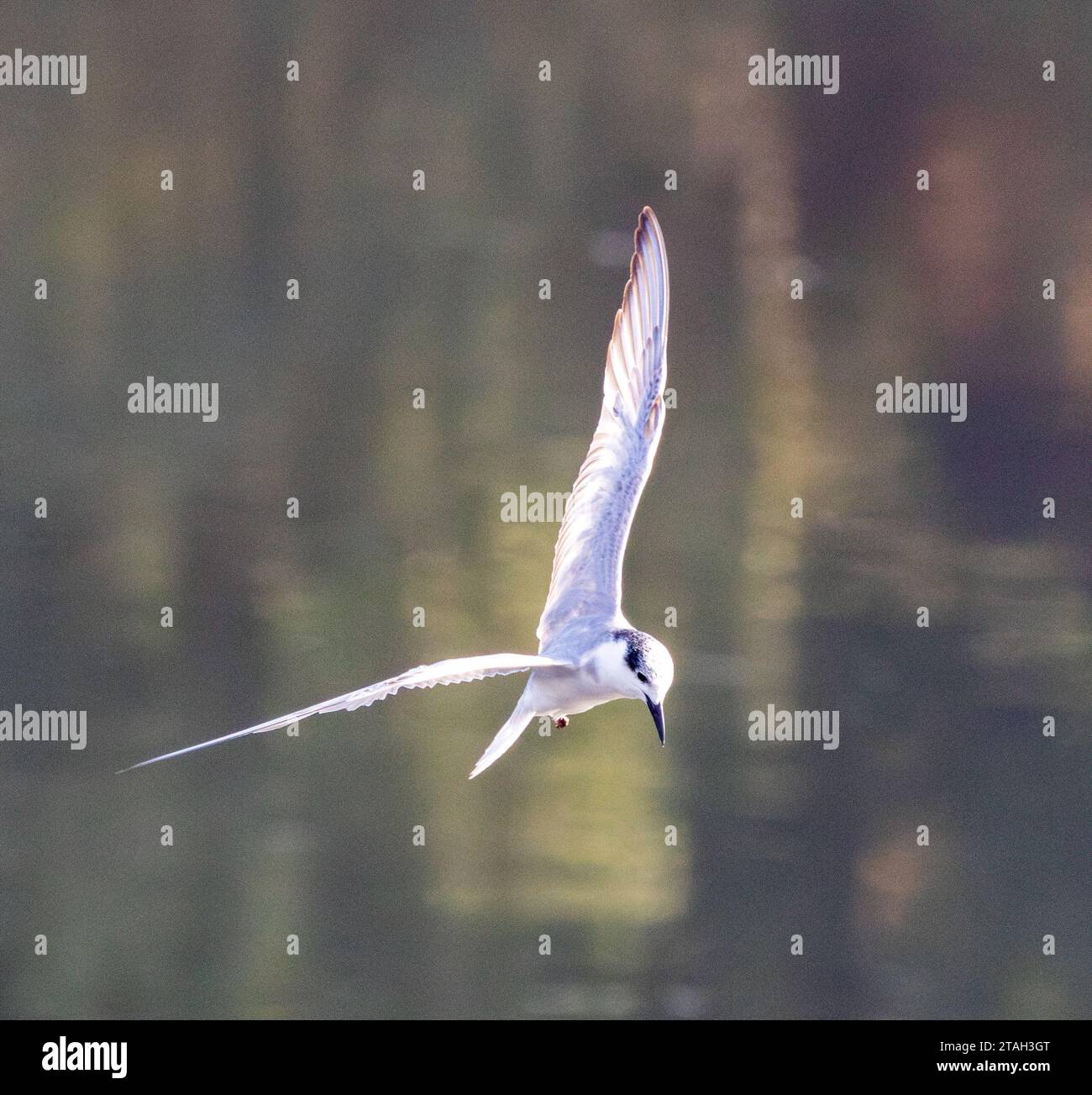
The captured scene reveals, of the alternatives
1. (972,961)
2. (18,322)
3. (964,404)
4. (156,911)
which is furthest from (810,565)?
(18,322)

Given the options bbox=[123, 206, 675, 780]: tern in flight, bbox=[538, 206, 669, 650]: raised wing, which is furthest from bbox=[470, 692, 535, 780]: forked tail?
bbox=[538, 206, 669, 650]: raised wing

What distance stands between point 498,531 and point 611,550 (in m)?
4.11

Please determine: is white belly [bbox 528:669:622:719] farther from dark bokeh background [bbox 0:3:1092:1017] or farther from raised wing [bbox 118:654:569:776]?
dark bokeh background [bbox 0:3:1092:1017]

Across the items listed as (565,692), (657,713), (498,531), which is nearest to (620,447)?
(565,692)

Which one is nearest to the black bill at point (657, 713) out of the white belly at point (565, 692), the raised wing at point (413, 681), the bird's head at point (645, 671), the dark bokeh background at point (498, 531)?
A: the bird's head at point (645, 671)

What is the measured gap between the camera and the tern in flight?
12.2 ft

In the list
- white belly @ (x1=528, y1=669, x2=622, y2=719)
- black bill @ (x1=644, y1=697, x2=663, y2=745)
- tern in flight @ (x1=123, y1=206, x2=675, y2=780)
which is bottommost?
black bill @ (x1=644, y1=697, x2=663, y2=745)

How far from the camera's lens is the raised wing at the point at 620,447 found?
4223 millimetres

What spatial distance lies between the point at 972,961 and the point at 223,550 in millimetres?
3703

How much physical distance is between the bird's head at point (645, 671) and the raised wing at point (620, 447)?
492mm

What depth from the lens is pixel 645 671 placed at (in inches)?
143

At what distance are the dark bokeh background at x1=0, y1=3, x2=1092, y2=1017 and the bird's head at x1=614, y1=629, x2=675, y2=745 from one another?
12.0ft

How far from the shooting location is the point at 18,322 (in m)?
9.41

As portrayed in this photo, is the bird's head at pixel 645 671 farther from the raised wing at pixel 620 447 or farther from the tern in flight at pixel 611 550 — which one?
the raised wing at pixel 620 447
